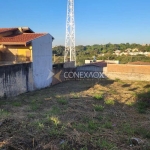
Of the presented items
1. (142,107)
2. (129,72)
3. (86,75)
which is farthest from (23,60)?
(129,72)

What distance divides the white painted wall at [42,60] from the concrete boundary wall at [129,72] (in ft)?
22.9

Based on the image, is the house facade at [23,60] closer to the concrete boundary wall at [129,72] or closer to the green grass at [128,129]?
the green grass at [128,129]

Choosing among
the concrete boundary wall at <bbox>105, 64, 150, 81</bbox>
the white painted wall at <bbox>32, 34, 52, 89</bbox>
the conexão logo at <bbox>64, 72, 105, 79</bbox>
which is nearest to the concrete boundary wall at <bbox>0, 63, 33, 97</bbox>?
the white painted wall at <bbox>32, 34, 52, 89</bbox>

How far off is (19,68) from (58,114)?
19.0ft

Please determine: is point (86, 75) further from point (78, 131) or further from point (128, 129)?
point (78, 131)

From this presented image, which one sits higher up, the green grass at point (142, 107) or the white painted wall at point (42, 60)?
the white painted wall at point (42, 60)

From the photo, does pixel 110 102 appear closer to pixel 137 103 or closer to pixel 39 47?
pixel 137 103

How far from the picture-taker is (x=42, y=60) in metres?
14.4

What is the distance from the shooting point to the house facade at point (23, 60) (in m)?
11.0

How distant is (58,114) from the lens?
6.92m

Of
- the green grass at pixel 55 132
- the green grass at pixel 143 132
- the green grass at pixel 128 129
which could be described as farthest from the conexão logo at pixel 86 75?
the green grass at pixel 55 132

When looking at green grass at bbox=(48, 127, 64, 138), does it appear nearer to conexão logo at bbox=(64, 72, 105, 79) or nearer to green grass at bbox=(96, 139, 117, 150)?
green grass at bbox=(96, 139, 117, 150)

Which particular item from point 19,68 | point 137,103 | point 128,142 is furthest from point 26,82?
point 128,142

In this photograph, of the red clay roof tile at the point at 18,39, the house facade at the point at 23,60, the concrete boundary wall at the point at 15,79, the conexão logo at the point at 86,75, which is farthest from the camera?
the conexão logo at the point at 86,75
